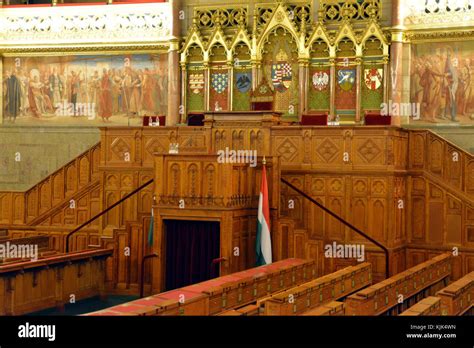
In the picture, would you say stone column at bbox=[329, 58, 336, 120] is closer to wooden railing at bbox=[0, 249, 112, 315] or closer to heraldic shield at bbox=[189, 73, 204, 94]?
heraldic shield at bbox=[189, 73, 204, 94]

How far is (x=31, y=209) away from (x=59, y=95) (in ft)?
16.0

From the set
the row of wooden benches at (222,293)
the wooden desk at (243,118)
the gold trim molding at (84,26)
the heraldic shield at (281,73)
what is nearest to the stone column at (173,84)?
Answer: the gold trim molding at (84,26)

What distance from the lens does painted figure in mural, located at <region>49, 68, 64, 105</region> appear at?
2262 centimetres

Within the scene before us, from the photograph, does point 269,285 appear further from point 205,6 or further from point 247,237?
point 205,6

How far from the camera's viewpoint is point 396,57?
19797mm

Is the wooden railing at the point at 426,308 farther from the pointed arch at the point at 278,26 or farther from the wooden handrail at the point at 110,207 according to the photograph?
the pointed arch at the point at 278,26

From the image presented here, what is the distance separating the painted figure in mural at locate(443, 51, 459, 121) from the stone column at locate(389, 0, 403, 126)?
3.60 ft

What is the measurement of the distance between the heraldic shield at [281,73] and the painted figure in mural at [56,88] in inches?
240

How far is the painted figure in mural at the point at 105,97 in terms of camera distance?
2212cm

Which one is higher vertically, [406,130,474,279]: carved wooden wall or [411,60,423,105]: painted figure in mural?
[411,60,423,105]: painted figure in mural

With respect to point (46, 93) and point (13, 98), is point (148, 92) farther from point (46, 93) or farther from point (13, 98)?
point (13, 98)

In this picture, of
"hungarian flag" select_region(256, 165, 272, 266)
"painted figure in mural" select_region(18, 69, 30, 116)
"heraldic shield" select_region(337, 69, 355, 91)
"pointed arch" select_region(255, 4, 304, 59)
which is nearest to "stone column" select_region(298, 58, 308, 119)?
"pointed arch" select_region(255, 4, 304, 59)

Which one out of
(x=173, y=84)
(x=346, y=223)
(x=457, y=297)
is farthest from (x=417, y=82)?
(x=457, y=297)

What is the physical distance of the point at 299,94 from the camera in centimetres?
2067
